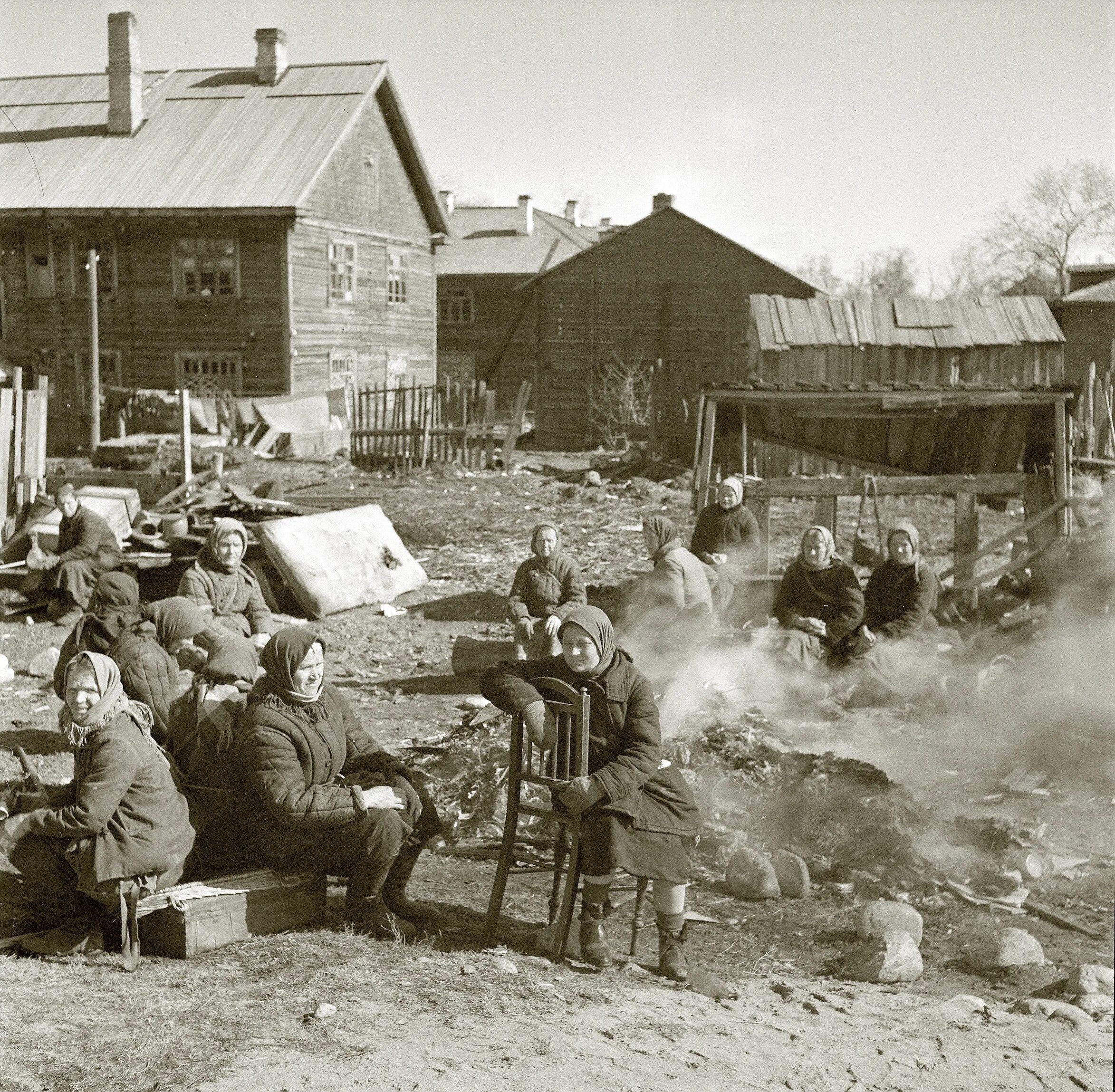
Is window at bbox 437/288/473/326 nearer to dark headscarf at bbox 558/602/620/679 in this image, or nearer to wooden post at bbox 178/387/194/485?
wooden post at bbox 178/387/194/485

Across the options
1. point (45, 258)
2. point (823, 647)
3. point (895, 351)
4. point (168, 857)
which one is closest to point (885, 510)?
point (895, 351)

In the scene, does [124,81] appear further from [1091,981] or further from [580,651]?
[1091,981]

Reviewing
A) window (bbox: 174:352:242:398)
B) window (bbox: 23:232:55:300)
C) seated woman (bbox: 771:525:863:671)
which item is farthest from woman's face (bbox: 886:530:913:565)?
window (bbox: 23:232:55:300)

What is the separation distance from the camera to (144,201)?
1050 inches

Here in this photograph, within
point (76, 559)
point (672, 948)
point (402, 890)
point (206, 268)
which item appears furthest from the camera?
point (206, 268)

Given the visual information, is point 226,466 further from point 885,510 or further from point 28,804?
point 28,804

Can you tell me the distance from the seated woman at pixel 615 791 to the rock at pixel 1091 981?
1520mm

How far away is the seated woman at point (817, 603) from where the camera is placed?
30.3 feet

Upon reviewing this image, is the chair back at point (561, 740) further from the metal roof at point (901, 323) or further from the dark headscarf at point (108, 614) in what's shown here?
the metal roof at point (901, 323)

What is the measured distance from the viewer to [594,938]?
16.3 feet

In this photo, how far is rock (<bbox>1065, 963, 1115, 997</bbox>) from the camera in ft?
15.4

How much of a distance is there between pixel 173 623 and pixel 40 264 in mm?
23837

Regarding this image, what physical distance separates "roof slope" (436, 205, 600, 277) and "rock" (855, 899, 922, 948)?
34.7m

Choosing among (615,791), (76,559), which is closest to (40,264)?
(76,559)
